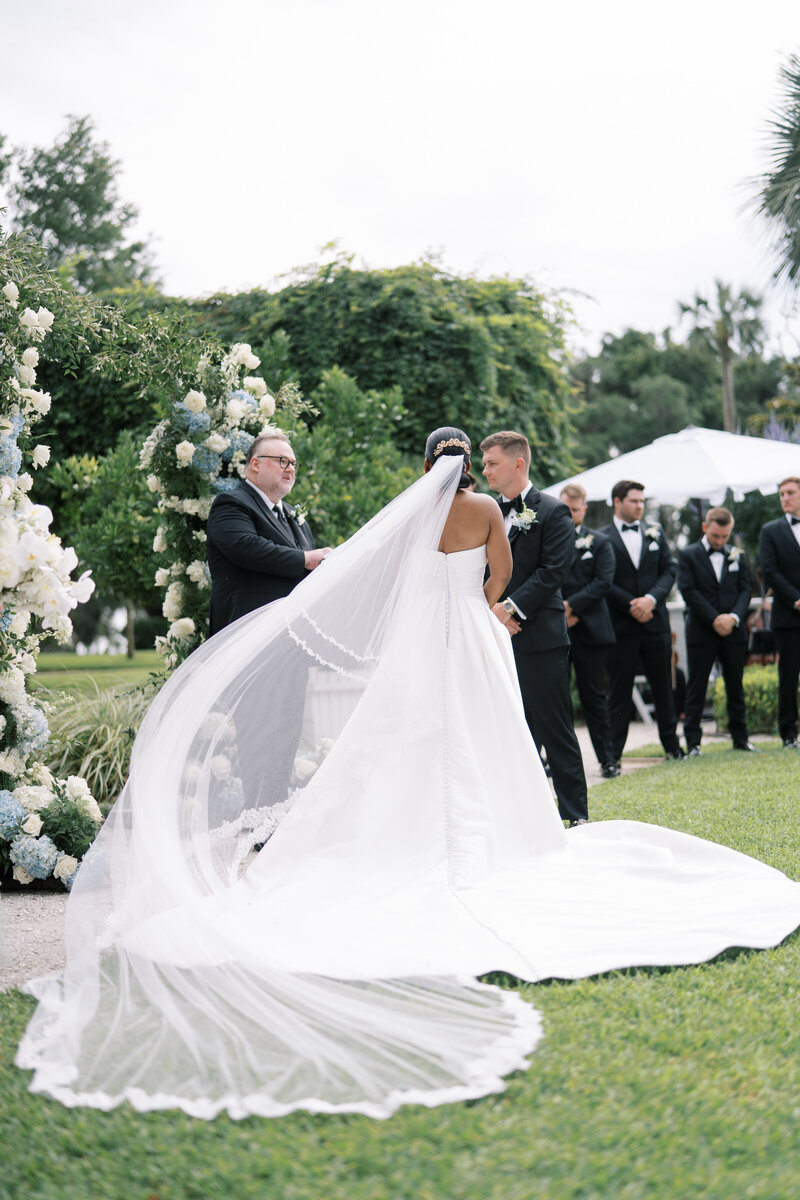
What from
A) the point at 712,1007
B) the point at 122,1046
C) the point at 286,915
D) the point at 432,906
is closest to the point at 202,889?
the point at 286,915

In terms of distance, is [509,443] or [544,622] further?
[544,622]

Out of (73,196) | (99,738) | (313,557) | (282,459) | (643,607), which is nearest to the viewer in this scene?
(313,557)

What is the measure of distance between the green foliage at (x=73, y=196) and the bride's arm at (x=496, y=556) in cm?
2330

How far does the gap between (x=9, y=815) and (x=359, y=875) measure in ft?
5.87

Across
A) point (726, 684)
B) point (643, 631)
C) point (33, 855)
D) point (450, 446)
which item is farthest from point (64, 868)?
point (726, 684)

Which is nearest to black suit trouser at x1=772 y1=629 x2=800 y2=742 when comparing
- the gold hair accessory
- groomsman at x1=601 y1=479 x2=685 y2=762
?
groomsman at x1=601 y1=479 x2=685 y2=762

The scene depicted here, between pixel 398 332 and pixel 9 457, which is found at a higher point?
pixel 398 332

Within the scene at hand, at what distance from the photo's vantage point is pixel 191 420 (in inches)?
251

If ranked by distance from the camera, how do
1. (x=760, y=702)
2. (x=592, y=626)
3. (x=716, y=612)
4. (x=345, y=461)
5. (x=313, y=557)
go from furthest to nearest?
(x=760, y=702), (x=345, y=461), (x=716, y=612), (x=592, y=626), (x=313, y=557)

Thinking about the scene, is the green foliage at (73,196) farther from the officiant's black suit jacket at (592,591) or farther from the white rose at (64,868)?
the white rose at (64,868)

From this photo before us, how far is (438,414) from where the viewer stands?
13.2 meters

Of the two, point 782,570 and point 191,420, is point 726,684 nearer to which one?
point 782,570

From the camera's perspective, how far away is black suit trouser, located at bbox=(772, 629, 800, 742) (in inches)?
365

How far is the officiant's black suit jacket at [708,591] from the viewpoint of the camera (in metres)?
9.38
